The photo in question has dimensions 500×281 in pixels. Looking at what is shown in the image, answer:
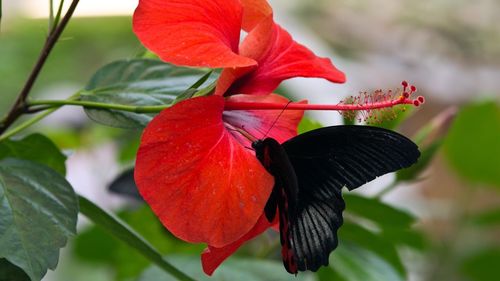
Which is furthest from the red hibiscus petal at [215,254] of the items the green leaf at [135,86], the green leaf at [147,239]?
the green leaf at [147,239]

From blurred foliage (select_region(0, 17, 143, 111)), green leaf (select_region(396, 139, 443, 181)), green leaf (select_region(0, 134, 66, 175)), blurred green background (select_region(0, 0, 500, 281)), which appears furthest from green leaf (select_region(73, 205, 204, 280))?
blurred foliage (select_region(0, 17, 143, 111))

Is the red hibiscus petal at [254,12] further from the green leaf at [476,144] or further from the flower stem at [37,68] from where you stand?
the green leaf at [476,144]

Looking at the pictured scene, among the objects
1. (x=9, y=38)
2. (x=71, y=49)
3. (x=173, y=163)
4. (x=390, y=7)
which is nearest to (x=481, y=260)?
(x=173, y=163)

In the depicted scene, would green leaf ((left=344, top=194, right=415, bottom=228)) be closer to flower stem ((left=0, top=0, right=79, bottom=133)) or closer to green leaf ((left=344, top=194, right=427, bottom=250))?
green leaf ((left=344, top=194, right=427, bottom=250))

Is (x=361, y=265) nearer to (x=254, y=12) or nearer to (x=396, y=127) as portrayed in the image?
(x=396, y=127)

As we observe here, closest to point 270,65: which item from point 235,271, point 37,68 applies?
point 37,68

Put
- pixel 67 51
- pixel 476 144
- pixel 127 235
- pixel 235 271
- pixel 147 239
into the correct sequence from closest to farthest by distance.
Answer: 1. pixel 127 235
2. pixel 235 271
3. pixel 147 239
4. pixel 476 144
5. pixel 67 51

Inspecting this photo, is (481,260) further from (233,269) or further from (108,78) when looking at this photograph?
(108,78)
